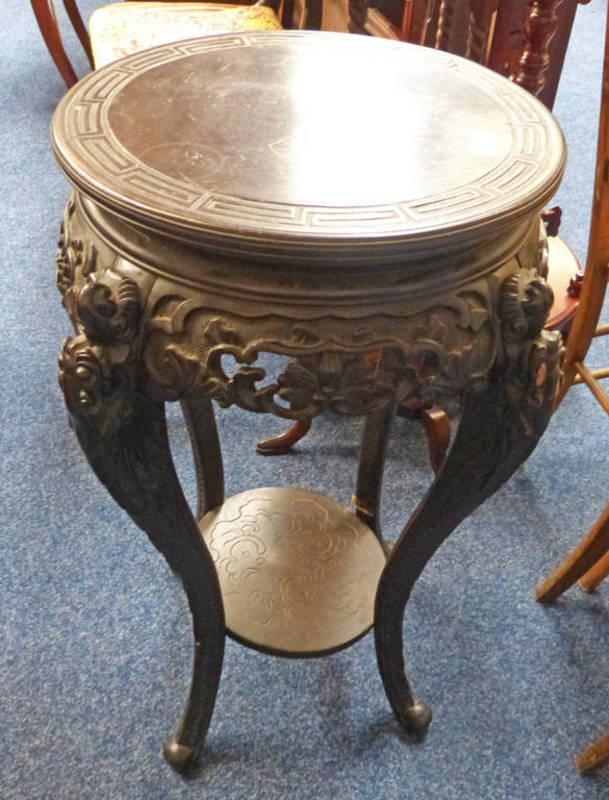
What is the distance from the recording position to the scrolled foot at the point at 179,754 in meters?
1.03

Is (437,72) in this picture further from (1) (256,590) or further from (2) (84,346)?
(1) (256,590)

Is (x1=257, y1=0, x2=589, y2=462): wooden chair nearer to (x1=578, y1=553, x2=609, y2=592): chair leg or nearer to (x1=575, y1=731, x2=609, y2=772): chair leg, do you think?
(x1=578, y1=553, x2=609, y2=592): chair leg

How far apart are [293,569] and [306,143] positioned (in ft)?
2.22

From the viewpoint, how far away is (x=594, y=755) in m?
1.04

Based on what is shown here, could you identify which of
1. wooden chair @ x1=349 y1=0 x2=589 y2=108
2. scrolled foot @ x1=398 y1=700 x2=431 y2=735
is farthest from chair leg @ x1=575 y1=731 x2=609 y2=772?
wooden chair @ x1=349 y1=0 x2=589 y2=108

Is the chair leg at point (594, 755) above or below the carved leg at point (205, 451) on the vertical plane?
below

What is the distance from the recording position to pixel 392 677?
41.7 inches

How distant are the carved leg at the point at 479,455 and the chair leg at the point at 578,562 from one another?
35cm

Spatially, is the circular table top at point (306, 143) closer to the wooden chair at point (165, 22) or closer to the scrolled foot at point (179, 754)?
the scrolled foot at point (179, 754)

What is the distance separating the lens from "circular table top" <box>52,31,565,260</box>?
2.00 ft

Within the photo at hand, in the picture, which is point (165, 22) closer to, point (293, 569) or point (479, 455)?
point (293, 569)

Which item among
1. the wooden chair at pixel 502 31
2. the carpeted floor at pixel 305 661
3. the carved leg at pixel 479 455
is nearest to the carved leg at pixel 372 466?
the carpeted floor at pixel 305 661

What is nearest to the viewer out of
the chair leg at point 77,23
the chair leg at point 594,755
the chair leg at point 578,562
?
the chair leg at point 594,755

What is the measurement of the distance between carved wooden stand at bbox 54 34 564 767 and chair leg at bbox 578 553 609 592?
1.72 ft
